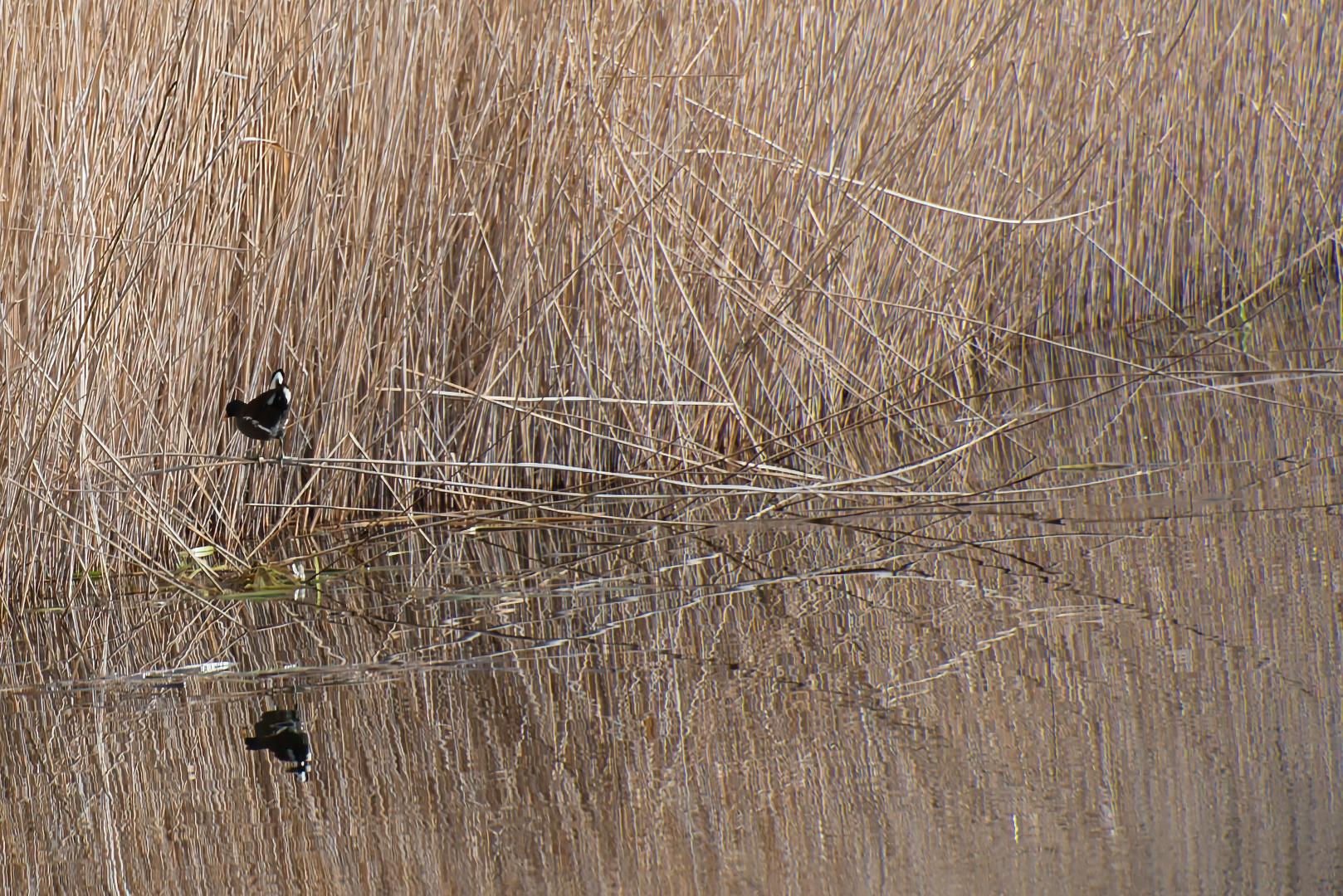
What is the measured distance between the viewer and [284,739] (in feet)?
4.25

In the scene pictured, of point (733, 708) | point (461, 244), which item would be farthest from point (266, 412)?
point (733, 708)

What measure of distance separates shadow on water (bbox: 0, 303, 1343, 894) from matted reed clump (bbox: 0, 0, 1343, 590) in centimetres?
20

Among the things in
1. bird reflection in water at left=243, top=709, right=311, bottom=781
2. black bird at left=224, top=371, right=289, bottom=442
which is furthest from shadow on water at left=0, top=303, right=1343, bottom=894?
black bird at left=224, top=371, right=289, bottom=442

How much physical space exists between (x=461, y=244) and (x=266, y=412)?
498mm

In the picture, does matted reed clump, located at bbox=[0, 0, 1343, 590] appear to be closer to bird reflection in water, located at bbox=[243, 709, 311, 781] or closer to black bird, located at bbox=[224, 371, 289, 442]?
black bird, located at bbox=[224, 371, 289, 442]

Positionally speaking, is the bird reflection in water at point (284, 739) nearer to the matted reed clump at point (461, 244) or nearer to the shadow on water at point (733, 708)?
the shadow on water at point (733, 708)

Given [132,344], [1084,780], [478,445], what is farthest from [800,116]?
[1084,780]

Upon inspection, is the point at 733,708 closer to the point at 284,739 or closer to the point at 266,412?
the point at 284,739

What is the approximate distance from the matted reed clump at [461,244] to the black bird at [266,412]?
88 millimetres

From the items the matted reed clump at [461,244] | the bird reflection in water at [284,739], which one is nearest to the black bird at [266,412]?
the matted reed clump at [461,244]

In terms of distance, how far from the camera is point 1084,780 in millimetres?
1073

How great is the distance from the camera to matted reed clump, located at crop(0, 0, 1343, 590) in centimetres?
186

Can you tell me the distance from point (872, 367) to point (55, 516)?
1477 mm

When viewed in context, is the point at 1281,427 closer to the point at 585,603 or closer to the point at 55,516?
the point at 585,603
